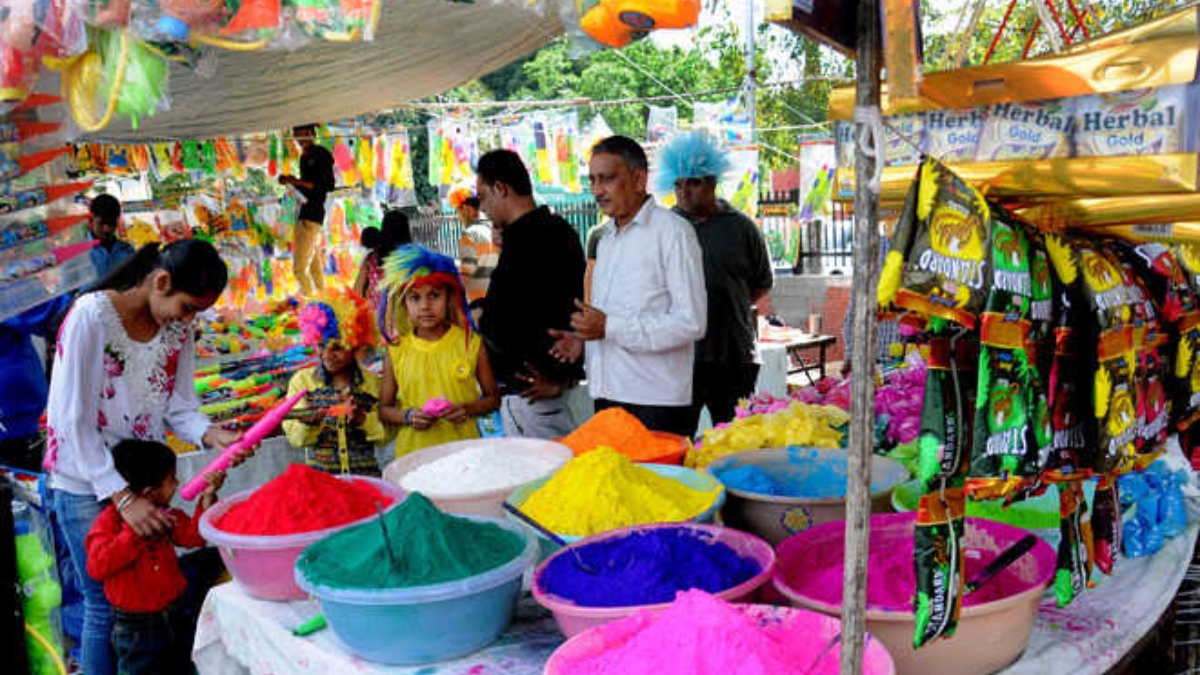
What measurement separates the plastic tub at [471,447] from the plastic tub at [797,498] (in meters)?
0.39

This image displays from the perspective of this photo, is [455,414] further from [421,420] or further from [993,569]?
[993,569]

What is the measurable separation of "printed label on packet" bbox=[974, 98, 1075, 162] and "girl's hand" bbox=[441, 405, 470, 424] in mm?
1818

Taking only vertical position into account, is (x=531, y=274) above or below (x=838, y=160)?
below

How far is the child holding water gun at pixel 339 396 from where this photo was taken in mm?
2807

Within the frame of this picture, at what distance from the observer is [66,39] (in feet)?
5.74

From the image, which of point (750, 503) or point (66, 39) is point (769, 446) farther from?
point (66, 39)

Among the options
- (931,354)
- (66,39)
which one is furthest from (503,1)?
(931,354)

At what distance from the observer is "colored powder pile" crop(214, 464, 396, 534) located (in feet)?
5.30

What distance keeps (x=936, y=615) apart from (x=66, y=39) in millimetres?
1896

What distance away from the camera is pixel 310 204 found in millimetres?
6457

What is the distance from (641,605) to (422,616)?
0.33 meters

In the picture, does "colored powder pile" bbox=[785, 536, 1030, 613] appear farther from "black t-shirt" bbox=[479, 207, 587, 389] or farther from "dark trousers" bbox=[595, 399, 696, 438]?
"black t-shirt" bbox=[479, 207, 587, 389]

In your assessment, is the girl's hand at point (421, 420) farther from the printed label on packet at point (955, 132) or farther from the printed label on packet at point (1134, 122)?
the printed label on packet at point (1134, 122)

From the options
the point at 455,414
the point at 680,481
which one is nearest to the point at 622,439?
the point at 680,481
